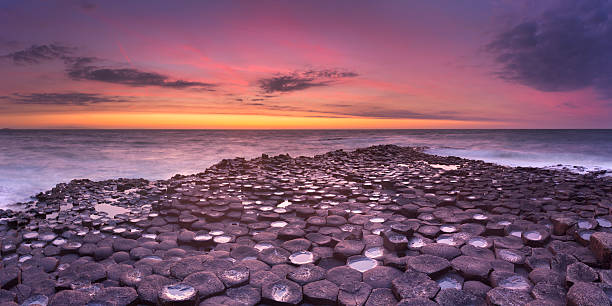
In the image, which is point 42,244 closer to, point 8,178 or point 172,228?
point 172,228

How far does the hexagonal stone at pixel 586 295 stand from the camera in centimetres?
247

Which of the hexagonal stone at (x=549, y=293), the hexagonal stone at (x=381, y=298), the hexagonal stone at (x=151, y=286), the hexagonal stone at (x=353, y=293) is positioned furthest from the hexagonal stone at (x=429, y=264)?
the hexagonal stone at (x=151, y=286)

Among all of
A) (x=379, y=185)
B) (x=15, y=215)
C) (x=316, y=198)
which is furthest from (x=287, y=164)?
(x=15, y=215)

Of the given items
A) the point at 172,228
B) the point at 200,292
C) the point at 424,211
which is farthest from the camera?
the point at 424,211

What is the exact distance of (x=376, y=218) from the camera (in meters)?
4.91

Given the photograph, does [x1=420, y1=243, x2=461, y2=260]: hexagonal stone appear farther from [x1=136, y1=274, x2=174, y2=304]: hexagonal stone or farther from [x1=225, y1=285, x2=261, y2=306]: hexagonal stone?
[x1=136, y1=274, x2=174, y2=304]: hexagonal stone

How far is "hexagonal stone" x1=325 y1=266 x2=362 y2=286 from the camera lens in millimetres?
3055

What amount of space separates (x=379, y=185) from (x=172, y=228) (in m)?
4.86

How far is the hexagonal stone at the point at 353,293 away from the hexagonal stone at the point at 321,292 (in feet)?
0.20

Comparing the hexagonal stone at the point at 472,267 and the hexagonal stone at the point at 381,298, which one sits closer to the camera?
the hexagonal stone at the point at 381,298

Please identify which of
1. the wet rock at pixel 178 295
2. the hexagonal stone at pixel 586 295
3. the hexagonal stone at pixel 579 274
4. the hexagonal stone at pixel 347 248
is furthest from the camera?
the hexagonal stone at pixel 347 248

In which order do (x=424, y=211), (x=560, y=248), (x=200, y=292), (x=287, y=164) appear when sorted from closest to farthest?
1. (x=200, y=292)
2. (x=560, y=248)
3. (x=424, y=211)
4. (x=287, y=164)

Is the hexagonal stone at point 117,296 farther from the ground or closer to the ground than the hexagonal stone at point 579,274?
closer to the ground

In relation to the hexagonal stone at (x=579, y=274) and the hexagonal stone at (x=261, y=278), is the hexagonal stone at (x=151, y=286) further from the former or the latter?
the hexagonal stone at (x=579, y=274)
